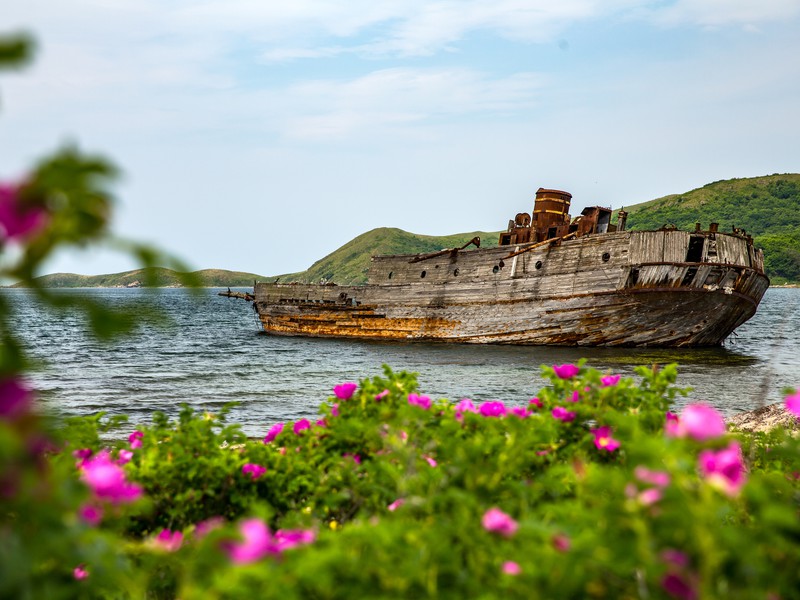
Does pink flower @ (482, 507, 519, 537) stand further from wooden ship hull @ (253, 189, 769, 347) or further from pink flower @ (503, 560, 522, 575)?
wooden ship hull @ (253, 189, 769, 347)

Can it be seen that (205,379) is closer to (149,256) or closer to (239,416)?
(239,416)

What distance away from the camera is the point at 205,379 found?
29.1 meters

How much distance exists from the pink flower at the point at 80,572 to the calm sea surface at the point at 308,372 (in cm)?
1289

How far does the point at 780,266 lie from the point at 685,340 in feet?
588

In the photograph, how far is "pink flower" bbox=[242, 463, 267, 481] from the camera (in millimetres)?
5477

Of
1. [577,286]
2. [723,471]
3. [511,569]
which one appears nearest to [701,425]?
[723,471]

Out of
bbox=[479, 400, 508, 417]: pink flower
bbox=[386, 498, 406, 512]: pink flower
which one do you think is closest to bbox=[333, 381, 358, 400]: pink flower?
bbox=[479, 400, 508, 417]: pink flower

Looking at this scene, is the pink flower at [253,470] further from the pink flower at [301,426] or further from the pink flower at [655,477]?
the pink flower at [655,477]

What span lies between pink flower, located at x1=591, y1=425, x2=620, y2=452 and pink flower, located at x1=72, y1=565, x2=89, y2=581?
3.51m

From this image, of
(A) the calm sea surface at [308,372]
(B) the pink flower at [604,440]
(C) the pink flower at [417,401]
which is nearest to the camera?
(B) the pink flower at [604,440]

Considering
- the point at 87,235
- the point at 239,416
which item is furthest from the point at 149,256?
the point at 239,416

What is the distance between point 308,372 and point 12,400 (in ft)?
93.4

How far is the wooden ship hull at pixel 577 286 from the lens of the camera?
1270 inches

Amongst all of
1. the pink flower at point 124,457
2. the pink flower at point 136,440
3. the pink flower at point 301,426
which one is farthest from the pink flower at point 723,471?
the pink flower at point 136,440
